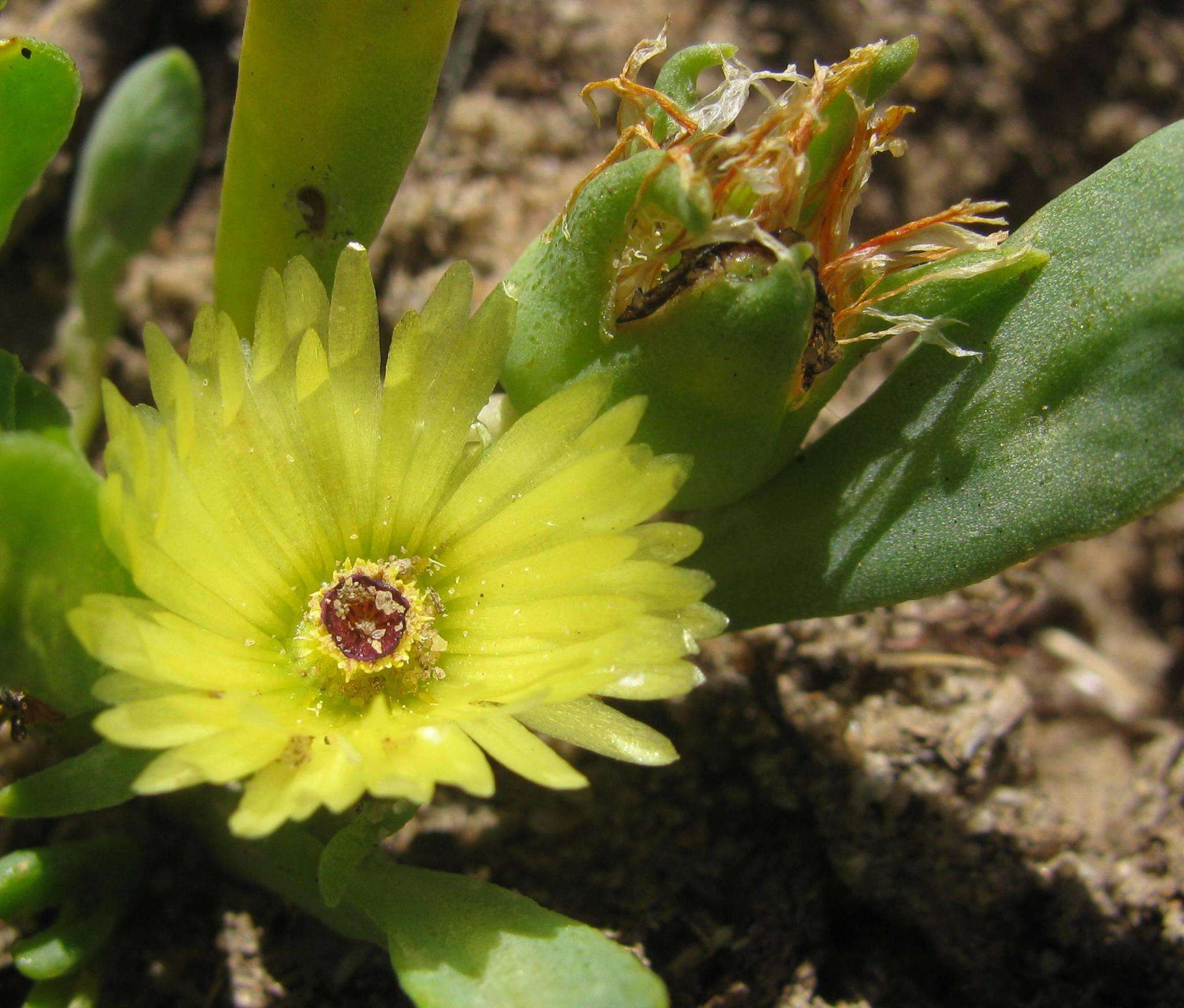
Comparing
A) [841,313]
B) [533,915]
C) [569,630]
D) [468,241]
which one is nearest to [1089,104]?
[468,241]

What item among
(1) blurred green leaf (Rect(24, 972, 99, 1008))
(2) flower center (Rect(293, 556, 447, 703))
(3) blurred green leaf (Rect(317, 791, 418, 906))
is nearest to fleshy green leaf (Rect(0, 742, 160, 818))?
(3) blurred green leaf (Rect(317, 791, 418, 906))

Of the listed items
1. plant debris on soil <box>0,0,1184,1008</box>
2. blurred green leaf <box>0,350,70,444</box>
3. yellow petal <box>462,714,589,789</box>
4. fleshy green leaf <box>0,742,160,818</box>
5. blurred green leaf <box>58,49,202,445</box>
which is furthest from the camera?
blurred green leaf <box>58,49,202,445</box>

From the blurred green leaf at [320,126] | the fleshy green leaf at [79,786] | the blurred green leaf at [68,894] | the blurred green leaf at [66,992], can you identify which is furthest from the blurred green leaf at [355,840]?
the blurred green leaf at [320,126]

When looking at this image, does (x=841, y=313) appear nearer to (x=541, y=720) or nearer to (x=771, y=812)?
(x=541, y=720)

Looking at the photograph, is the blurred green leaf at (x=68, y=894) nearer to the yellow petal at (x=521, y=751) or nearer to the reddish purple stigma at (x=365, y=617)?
the reddish purple stigma at (x=365, y=617)

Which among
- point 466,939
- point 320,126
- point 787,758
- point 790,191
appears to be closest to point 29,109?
point 320,126

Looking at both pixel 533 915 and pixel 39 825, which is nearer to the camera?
pixel 533 915

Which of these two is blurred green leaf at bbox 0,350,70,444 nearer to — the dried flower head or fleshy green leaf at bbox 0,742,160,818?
fleshy green leaf at bbox 0,742,160,818
